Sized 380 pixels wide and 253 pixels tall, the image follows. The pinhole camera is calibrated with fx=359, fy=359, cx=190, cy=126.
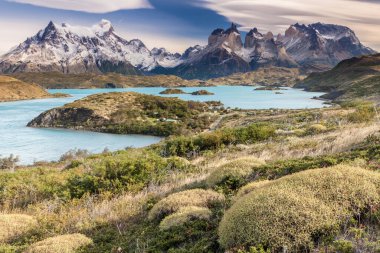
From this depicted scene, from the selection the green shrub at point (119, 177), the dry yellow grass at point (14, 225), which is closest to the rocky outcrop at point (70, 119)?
the green shrub at point (119, 177)

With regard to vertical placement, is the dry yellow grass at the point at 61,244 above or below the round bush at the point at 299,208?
below

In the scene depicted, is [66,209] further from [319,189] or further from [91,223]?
[319,189]

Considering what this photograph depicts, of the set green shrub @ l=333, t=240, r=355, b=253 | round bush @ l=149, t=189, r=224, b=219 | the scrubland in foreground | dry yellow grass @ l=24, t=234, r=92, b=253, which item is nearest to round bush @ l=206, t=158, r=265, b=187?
the scrubland in foreground

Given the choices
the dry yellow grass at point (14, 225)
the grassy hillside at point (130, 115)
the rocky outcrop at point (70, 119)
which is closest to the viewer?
the dry yellow grass at point (14, 225)

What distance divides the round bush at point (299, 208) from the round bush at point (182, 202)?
3515 millimetres

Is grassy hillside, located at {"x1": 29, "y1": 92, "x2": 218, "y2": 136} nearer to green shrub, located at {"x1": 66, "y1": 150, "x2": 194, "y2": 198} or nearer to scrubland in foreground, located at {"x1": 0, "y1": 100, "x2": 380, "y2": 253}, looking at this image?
green shrub, located at {"x1": 66, "y1": 150, "x2": 194, "y2": 198}

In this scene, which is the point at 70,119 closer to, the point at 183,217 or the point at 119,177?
the point at 119,177

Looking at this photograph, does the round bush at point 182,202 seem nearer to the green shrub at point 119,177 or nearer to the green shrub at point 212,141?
the green shrub at point 119,177

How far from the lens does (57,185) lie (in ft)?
63.1

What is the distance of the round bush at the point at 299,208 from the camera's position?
7699 mm

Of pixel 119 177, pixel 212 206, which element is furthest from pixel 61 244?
pixel 119 177

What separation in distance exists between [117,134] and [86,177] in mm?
97782

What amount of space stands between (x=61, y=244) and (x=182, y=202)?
13.2 feet

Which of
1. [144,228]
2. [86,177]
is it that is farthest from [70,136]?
[144,228]
